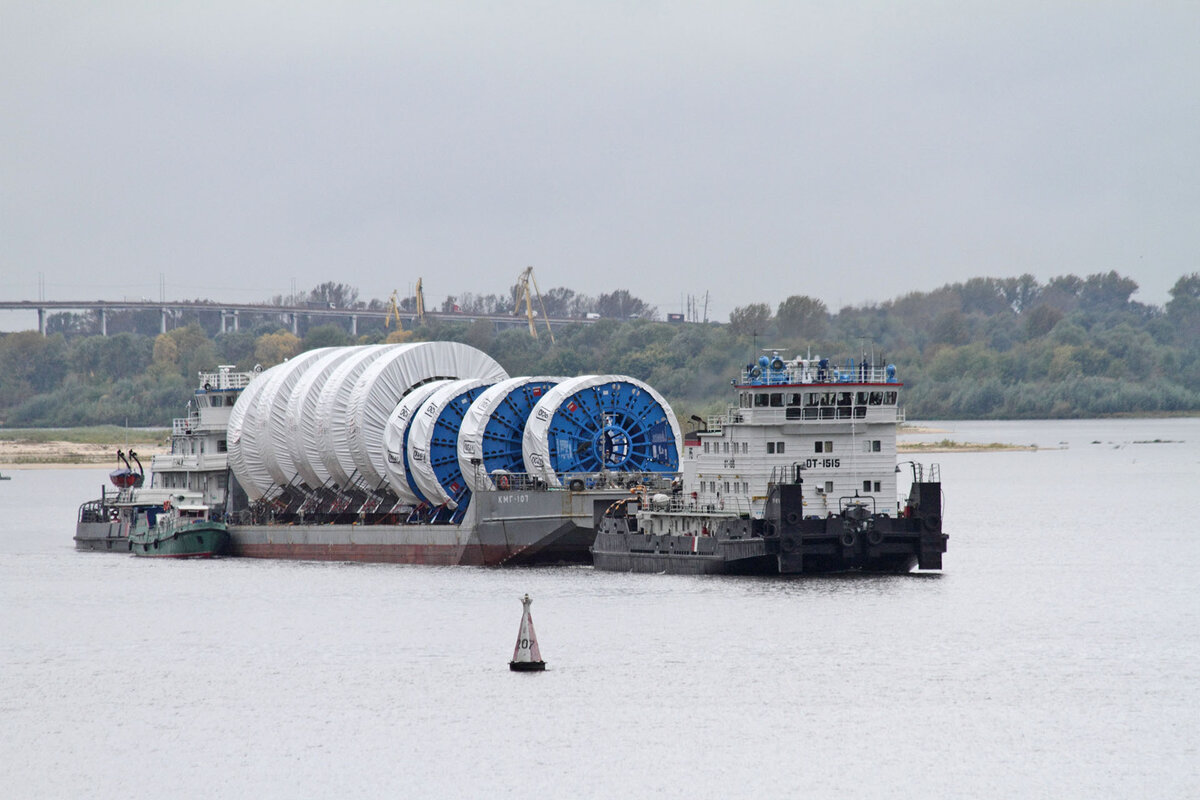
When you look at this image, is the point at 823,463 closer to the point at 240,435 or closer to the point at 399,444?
the point at 399,444

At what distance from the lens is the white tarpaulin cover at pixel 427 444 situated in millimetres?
79375

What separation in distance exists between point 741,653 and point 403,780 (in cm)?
1403

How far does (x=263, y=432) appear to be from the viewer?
89.8 metres

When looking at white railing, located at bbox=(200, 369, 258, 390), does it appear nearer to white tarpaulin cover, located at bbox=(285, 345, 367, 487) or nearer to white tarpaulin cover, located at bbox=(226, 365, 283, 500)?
white tarpaulin cover, located at bbox=(226, 365, 283, 500)

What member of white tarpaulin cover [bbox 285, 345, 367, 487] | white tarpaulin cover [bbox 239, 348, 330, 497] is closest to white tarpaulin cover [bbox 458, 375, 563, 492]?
white tarpaulin cover [bbox 285, 345, 367, 487]

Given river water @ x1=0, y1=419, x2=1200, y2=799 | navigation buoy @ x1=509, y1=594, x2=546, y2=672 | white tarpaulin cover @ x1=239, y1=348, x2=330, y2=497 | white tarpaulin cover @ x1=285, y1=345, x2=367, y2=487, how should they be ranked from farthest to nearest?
1. white tarpaulin cover @ x1=239, y1=348, x2=330, y2=497
2. white tarpaulin cover @ x1=285, y1=345, x2=367, y2=487
3. navigation buoy @ x1=509, y1=594, x2=546, y2=672
4. river water @ x1=0, y1=419, x2=1200, y2=799

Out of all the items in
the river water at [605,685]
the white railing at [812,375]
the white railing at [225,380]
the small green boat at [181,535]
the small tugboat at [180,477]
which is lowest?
the river water at [605,685]

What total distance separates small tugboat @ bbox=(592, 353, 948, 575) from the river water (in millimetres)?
1101

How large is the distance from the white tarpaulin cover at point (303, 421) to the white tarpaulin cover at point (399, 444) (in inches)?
238

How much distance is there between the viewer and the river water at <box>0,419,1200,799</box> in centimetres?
4022

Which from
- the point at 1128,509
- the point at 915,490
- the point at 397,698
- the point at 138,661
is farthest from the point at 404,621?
the point at 1128,509

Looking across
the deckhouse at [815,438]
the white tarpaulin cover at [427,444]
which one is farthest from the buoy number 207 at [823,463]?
the white tarpaulin cover at [427,444]

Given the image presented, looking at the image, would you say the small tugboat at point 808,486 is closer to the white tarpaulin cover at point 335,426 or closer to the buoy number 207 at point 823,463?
the buoy number 207 at point 823,463

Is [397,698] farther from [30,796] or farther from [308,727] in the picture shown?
A: [30,796]
